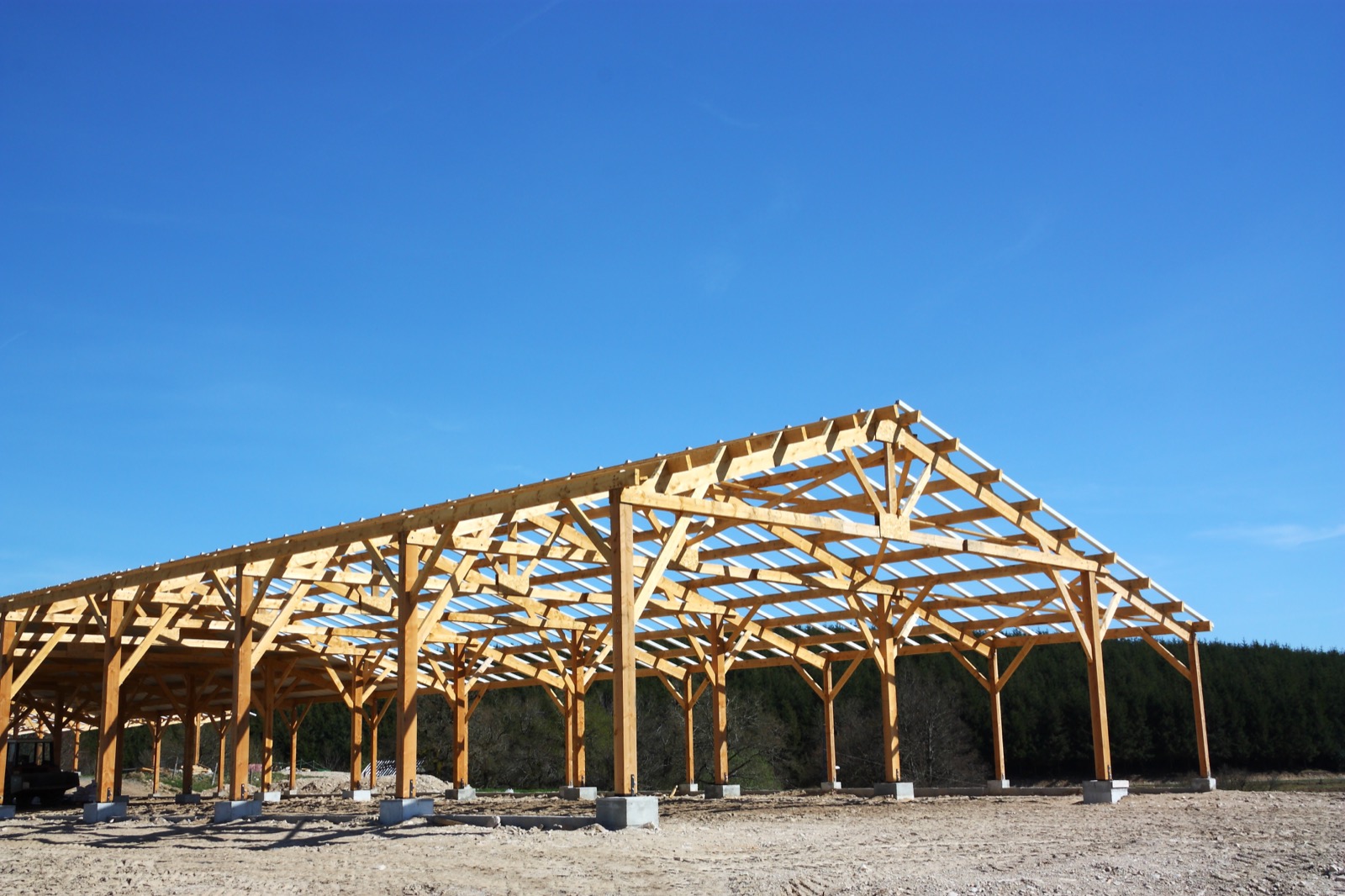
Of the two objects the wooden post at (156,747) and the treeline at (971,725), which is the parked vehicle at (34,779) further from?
the treeline at (971,725)

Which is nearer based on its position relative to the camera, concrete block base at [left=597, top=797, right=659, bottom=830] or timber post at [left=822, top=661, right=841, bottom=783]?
concrete block base at [left=597, top=797, right=659, bottom=830]

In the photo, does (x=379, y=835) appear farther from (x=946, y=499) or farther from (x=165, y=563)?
Answer: (x=946, y=499)

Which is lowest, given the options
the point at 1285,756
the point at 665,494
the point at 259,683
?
the point at 1285,756

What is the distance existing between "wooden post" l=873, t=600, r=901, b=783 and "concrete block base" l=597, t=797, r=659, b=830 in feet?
28.9

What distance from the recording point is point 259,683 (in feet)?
103

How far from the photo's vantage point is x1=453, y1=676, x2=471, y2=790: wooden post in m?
29.7

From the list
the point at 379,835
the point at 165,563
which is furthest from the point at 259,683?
the point at 379,835

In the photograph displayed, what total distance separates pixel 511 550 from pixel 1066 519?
896 centimetres

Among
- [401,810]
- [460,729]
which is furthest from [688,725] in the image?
[401,810]

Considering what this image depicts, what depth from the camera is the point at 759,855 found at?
11953 mm

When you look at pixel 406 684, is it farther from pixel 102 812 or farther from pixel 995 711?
pixel 995 711

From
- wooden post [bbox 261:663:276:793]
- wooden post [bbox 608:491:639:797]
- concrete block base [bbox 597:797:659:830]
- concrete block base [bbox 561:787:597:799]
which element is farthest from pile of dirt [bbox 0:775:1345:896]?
concrete block base [bbox 561:787:597:799]

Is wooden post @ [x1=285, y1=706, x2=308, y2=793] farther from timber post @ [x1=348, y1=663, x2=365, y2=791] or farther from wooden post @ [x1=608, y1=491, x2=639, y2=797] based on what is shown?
wooden post @ [x1=608, y1=491, x2=639, y2=797]

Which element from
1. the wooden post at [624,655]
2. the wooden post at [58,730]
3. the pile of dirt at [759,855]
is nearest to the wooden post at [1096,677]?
the pile of dirt at [759,855]
